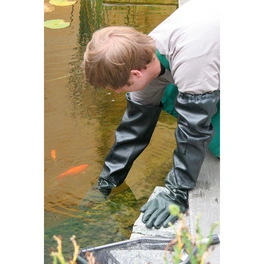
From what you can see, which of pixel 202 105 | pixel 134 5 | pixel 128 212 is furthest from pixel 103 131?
pixel 134 5

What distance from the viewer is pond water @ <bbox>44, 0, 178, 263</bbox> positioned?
2.63 metres

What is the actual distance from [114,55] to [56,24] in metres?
2.35

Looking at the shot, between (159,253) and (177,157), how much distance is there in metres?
0.53

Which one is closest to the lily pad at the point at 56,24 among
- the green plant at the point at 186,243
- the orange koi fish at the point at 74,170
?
the orange koi fish at the point at 74,170

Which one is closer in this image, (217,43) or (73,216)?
(217,43)

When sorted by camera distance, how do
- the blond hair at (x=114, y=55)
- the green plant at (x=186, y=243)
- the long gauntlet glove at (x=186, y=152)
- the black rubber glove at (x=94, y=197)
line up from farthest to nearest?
the black rubber glove at (x=94, y=197) → the long gauntlet glove at (x=186, y=152) → the blond hair at (x=114, y=55) → the green plant at (x=186, y=243)

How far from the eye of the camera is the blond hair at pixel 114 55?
2.29m

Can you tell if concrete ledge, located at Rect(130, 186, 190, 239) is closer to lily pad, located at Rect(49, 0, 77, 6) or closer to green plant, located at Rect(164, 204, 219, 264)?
green plant, located at Rect(164, 204, 219, 264)

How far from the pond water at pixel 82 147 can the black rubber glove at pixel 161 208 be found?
0.14m

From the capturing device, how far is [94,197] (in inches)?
112

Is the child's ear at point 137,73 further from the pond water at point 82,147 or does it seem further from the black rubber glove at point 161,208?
the pond water at point 82,147

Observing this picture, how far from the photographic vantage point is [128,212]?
8.96 ft

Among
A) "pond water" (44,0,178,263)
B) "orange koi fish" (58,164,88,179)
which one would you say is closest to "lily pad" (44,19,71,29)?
"pond water" (44,0,178,263)
